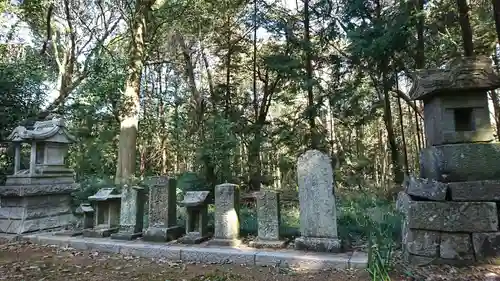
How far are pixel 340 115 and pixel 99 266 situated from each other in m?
9.91

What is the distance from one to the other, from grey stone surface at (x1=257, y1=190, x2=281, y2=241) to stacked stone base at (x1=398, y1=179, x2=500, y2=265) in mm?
1723

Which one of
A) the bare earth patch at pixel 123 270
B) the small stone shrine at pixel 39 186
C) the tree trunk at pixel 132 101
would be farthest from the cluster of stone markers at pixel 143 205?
the tree trunk at pixel 132 101

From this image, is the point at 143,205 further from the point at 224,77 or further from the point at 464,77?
the point at 224,77

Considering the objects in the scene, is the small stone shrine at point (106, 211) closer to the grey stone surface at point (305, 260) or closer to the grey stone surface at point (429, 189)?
the grey stone surface at point (305, 260)

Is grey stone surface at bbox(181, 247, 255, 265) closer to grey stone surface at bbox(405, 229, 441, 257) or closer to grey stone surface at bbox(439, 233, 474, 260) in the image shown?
grey stone surface at bbox(405, 229, 441, 257)

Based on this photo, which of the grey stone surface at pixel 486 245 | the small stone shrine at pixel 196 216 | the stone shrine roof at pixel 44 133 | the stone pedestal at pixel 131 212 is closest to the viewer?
the grey stone surface at pixel 486 245

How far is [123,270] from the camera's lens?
4301 mm

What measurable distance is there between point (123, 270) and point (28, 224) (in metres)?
3.02

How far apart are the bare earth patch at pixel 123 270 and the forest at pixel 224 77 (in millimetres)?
4155

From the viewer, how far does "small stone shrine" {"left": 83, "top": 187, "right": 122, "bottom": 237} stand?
234 inches

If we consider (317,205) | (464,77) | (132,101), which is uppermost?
(132,101)

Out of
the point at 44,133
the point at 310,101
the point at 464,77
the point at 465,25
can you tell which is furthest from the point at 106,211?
the point at 465,25

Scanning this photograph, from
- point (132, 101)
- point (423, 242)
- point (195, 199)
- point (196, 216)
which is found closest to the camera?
point (423, 242)

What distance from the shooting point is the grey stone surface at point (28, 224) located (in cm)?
609
